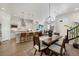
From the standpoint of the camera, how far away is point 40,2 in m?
2.33

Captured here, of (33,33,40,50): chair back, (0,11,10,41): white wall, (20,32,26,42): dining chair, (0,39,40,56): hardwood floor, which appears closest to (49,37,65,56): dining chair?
(33,33,40,50): chair back

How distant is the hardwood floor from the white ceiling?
56 centimetres

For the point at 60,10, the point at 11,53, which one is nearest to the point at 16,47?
the point at 11,53

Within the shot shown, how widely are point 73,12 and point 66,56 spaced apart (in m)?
0.92

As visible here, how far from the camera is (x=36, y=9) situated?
2.30 metres

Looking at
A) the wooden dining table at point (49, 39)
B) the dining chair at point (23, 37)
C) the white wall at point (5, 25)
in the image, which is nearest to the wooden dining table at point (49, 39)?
the wooden dining table at point (49, 39)

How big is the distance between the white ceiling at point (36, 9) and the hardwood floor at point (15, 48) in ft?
1.84

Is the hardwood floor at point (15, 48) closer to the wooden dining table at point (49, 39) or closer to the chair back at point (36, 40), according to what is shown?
the chair back at point (36, 40)

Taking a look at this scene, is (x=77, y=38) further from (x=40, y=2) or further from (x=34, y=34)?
(x=40, y=2)

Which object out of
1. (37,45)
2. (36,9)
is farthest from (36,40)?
(36,9)

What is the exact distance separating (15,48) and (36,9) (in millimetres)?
911

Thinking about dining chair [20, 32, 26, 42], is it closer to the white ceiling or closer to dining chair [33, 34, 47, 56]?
dining chair [33, 34, 47, 56]

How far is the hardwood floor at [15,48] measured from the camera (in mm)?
2270

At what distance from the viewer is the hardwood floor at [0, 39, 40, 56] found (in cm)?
227
